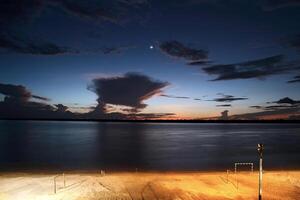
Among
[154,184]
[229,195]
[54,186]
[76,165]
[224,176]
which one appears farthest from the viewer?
[76,165]

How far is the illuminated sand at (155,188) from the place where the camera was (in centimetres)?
2805

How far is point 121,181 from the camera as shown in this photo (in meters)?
34.2

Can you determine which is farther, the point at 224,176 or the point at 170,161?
the point at 170,161

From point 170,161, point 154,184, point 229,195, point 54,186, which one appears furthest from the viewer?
point 170,161

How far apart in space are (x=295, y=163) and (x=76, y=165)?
4207cm

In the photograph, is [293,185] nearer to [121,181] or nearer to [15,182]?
[121,181]

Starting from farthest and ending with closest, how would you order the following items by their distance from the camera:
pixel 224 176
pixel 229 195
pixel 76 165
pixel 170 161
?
pixel 170 161
pixel 76 165
pixel 224 176
pixel 229 195

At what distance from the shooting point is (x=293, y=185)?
107 ft

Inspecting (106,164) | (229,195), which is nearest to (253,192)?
(229,195)

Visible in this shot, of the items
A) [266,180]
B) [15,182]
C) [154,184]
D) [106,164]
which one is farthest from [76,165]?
[266,180]

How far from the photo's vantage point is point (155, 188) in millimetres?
31484

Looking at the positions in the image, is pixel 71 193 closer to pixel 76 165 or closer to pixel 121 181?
pixel 121 181

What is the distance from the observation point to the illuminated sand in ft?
92.0

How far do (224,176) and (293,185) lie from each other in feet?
23.3
